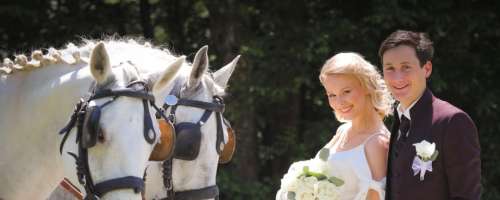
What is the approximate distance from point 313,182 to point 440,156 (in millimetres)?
709

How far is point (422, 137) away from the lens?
2.93 meters

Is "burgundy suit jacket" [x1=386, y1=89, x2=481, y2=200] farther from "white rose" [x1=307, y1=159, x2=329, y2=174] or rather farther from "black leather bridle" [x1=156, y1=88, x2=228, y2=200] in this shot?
"black leather bridle" [x1=156, y1=88, x2=228, y2=200]

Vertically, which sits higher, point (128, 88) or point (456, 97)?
point (128, 88)

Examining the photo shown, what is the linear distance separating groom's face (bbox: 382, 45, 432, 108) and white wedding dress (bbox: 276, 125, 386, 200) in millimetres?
382

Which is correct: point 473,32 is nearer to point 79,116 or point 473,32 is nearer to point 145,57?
point 145,57

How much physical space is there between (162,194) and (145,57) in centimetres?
66

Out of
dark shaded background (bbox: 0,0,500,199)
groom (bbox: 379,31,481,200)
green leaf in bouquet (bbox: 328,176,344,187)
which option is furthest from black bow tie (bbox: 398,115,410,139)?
dark shaded background (bbox: 0,0,500,199)

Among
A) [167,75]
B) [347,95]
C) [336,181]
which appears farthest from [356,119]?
[167,75]

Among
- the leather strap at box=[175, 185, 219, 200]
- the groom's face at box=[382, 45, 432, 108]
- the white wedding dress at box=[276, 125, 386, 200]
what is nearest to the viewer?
the groom's face at box=[382, 45, 432, 108]

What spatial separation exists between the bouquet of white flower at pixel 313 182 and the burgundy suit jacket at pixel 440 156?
34 centimetres

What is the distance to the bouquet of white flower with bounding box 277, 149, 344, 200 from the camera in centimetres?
336

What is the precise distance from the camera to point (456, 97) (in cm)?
748

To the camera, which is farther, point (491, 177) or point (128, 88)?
point (491, 177)

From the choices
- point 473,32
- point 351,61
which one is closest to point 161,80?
point 351,61
